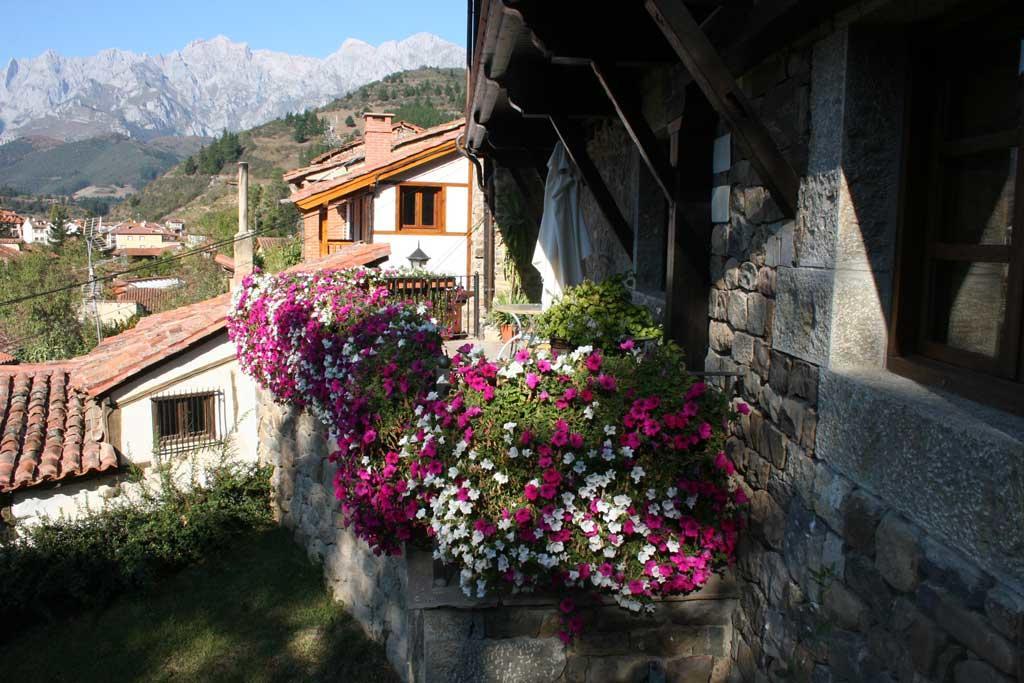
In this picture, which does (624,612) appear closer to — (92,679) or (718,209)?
(718,209)

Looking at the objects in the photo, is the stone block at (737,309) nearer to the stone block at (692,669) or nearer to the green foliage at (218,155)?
the stone block at (692,669)

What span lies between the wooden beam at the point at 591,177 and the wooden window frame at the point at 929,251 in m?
2.73

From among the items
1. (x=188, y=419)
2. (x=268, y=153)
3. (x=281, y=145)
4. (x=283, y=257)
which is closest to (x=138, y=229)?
(x=268, y=153)

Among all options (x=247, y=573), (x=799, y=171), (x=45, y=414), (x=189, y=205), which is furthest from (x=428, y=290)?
(x=189, y=205)

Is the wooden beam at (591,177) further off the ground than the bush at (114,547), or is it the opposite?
the wooden beam at (591,177)

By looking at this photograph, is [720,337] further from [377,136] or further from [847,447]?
[377,136]

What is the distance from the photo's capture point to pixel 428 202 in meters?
18.8

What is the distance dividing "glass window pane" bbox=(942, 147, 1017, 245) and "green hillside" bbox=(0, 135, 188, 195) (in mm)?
181960

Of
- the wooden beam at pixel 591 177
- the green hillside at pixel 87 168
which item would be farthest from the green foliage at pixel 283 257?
the green hillside at pixel 87 168

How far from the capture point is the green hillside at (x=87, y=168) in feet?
553

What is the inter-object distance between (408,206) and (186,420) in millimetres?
8312

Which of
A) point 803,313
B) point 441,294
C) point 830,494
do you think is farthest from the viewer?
point 441,294

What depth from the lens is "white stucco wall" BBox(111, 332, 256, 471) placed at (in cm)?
1148

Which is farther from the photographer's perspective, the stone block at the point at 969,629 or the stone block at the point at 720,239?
the stone block at the point at 720,239
